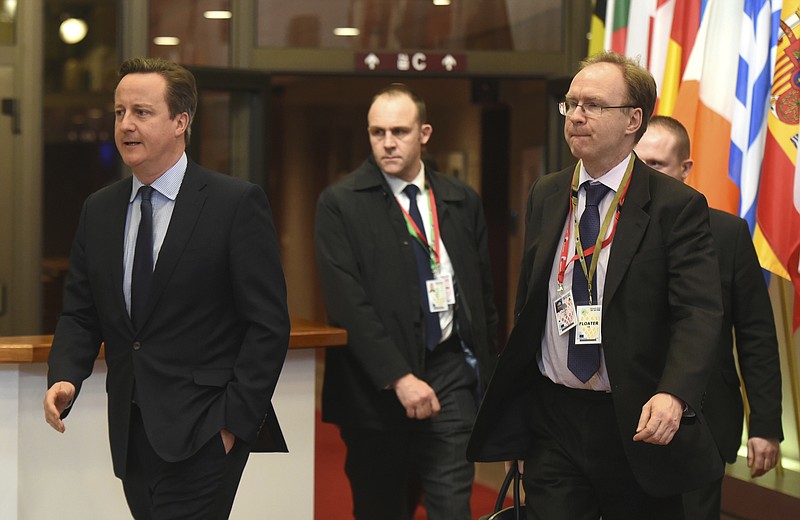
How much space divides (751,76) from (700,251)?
227 cm

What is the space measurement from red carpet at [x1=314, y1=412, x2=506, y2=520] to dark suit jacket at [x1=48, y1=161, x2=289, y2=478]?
285 centimetres

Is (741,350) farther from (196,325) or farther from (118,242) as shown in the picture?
(118,242)

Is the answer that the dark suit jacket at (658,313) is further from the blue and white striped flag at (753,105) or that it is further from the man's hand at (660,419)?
the blue and white striped flag at (753,105)

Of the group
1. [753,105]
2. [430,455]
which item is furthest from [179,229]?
[753,105]

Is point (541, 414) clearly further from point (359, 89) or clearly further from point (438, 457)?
point (359, 89)

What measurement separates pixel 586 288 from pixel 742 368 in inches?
36.8

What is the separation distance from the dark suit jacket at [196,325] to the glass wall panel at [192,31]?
3.19 m

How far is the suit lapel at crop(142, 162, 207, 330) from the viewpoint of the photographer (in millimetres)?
2697

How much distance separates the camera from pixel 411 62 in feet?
19.8

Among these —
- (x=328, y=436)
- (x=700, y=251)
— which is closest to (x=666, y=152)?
(x=700, y=251)

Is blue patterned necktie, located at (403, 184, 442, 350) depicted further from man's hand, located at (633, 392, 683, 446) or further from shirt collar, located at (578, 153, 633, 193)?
man's hand, located at (633, 392, 683, 446)

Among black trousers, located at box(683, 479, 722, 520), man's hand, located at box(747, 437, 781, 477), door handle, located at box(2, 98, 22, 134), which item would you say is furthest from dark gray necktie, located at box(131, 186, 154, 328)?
door handle, located at box(2, 98, 22, 134)

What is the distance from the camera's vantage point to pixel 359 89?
42.1 ft

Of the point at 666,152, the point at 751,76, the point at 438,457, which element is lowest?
the point at 438,457
